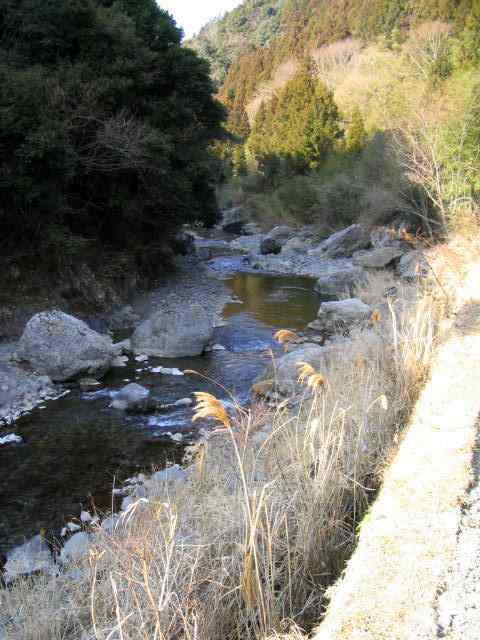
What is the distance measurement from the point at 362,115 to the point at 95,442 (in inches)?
1506

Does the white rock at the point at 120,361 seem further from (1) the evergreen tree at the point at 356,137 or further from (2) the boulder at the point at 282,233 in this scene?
(1) the evergreen tree at the point at 356,137

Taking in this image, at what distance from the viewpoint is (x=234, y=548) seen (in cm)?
299

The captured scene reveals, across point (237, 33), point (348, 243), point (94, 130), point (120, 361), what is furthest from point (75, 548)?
point (237, 33)

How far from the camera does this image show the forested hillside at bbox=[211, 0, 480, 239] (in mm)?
16000

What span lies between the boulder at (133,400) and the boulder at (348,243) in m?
15.3

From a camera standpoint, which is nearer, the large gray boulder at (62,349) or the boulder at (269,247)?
the large gray boulder at (62,349)

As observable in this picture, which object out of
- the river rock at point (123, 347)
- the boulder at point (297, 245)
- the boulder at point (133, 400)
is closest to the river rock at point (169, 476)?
the boulder at point (133, 400)

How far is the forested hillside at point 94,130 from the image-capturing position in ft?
33.2

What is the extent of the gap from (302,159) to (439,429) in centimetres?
3360

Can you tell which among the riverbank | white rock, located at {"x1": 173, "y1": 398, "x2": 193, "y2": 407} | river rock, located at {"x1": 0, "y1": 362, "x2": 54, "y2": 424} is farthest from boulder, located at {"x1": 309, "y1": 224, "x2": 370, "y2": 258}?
the riverbank

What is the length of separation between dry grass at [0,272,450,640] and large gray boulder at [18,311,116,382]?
15.3 ft

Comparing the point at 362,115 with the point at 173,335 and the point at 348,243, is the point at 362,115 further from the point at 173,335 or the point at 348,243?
the point at 173,335

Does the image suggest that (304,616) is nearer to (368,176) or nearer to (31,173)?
(31,173)

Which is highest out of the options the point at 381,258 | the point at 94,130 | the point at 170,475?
the point at 94,130
